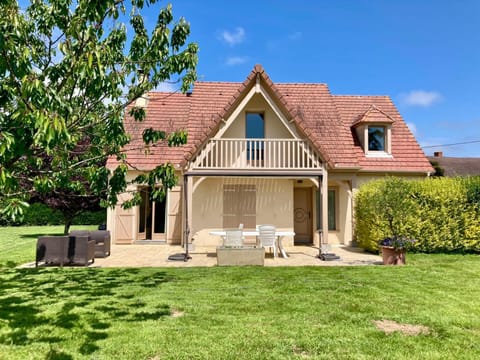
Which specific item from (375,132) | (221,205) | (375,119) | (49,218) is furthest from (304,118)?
(49,218)

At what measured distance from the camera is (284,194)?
14.1 meters

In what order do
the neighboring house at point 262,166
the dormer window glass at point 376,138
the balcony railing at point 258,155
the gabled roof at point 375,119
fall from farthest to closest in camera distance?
the dormer window glass at point 376,138
the gabled roof at point 375,119
the neighboring house at point 262,166
the balcony railing at point 258,155

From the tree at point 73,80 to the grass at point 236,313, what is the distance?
1.83 meters

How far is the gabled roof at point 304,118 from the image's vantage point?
1363 cm

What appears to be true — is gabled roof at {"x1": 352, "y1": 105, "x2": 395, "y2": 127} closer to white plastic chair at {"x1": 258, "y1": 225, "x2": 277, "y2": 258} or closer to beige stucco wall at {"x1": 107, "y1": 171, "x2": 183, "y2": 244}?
white plastic chair at {"x1": 258, "y1": 225, "x2": 277, "y2": 258}

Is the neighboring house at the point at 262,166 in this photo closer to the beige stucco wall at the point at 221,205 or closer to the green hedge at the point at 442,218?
the beige stucco wall at the point at 221,205

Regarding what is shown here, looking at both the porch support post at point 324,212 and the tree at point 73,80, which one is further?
the porch support post at point 324,212

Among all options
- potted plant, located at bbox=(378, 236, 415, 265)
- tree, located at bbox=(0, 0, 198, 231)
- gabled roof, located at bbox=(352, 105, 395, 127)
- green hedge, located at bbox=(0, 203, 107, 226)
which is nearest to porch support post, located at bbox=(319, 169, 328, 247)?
potted plant, located at bbox=(378, 236, 415, 265)

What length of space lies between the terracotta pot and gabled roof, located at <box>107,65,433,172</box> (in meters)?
4.56

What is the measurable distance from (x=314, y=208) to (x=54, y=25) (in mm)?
12114

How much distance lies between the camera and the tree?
3295 millimetres

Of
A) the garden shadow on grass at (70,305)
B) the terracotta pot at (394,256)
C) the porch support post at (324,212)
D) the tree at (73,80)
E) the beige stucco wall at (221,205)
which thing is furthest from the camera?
the beige stucco wall at (221,205)

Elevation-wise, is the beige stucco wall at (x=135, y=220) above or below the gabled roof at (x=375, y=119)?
below

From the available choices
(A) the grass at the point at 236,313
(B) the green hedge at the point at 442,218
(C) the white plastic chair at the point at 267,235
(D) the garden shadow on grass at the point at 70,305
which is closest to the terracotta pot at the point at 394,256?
(A) the grass at the point at 236,313
